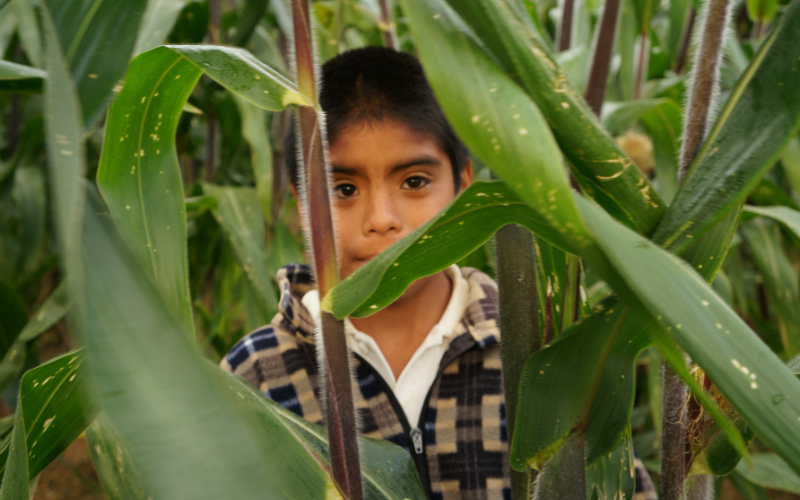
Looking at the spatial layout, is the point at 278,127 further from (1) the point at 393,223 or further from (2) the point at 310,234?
(2) the point at 310,234

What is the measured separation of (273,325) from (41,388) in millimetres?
324

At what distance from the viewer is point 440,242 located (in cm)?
23

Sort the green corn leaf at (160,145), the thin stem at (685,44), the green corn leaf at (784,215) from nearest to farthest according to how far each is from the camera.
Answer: the green corn leaf at (160,145) < the green corn leaf at (784,215) < the thin stem at (685,44)

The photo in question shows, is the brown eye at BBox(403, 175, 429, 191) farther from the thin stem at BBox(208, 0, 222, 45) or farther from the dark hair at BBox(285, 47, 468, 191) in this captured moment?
the thin stem at BBox(208, 0, 222, 45)

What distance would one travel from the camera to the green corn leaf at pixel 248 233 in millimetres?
670

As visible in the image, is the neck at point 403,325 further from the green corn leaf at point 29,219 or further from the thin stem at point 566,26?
the green corn leaf at point 29,219

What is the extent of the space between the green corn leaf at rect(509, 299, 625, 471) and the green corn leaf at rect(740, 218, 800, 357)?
707 mm

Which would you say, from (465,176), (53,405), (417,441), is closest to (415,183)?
(465,176)

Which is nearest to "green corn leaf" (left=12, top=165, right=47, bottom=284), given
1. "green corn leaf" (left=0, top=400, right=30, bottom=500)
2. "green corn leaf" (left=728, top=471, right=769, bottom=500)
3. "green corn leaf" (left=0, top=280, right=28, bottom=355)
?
"green corn leaf" (left=0, top=280, right=28, bottom=355)

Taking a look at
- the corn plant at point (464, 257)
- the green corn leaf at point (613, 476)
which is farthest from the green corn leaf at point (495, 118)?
the green corn leaf at point (613, 476)

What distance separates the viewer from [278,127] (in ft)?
3.40

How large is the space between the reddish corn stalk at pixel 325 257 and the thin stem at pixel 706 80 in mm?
168

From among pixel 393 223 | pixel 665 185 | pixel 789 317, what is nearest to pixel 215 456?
pixel 393 223

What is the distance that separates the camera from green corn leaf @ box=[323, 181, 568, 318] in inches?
8.3
